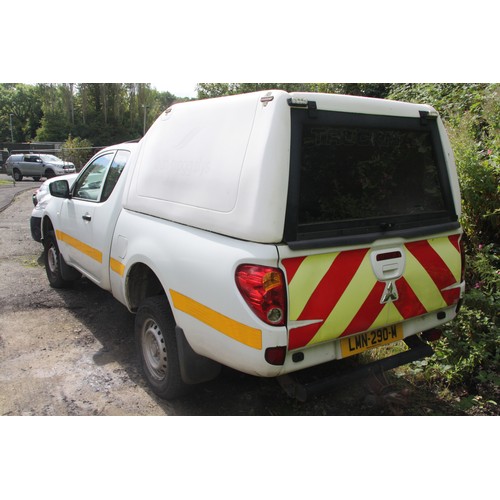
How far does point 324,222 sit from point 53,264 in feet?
14.0

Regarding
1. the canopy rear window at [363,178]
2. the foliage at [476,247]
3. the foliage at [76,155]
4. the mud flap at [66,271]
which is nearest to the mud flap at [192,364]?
the canopy rear window at [363,178]

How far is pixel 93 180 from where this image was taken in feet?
Answer: 15.2

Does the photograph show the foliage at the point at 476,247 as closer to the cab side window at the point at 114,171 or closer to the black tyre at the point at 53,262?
the cab side window at the point at 114,171

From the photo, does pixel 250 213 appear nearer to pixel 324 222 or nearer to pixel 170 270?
pixel 324 222

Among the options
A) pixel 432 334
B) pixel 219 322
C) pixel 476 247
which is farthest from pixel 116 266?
pixel 476 247

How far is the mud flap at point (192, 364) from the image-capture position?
9.67ft

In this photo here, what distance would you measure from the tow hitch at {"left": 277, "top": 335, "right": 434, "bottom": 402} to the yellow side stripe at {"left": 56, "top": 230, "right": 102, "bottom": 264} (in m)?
2.30

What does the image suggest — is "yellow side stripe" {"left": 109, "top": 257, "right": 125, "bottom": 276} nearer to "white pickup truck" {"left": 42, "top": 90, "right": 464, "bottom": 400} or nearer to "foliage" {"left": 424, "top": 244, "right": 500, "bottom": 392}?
"white pickup truck" {"left": 42, "top": 90, "right": 464, "bottom": 400}

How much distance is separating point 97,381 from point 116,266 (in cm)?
95

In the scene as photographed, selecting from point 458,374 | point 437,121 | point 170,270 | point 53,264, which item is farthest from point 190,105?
point 53,264

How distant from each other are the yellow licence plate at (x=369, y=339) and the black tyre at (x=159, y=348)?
1.17 meters

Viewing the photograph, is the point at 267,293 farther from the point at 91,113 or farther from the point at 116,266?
the point at 91,113

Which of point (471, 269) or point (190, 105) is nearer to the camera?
point (190, 105)

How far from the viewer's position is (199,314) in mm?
2719
